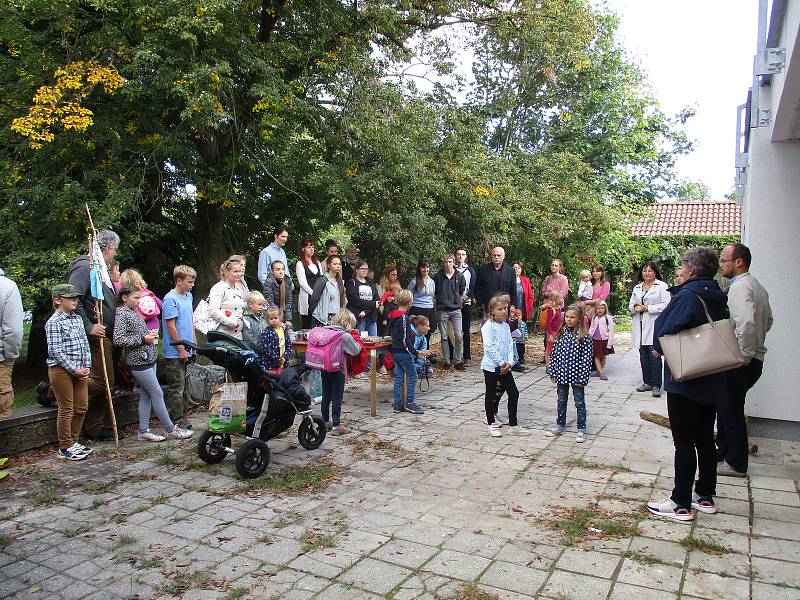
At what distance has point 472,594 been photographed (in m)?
3.41

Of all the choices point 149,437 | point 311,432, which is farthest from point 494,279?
point 149,437

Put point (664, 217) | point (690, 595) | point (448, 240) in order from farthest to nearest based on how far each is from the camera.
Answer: point (664, 217)
point (448, 240)
point (690, 595)

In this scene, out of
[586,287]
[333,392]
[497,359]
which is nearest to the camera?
[497,359]

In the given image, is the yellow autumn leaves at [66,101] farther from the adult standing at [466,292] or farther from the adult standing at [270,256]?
the adult standing at [466,292]

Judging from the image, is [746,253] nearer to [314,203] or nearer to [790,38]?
[790,38]

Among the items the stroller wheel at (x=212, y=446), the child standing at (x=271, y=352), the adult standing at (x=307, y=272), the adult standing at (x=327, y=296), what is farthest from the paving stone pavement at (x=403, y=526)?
the adult standing at (x=307, y=272)

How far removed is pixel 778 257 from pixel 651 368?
2857 millimetres

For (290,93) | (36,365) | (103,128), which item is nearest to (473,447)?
(290,93)

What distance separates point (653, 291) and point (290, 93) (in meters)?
5.97

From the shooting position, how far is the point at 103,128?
883 cm

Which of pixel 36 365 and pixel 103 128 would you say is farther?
pixel 36 365

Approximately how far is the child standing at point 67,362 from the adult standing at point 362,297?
14.3 feet

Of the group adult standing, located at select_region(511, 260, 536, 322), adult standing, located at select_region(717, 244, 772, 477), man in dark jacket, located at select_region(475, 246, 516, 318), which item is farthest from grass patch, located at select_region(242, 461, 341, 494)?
adult standing, located at select_region(511, 260, 536, 322)

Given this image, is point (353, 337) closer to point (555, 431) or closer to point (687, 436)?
point (555, 431)
